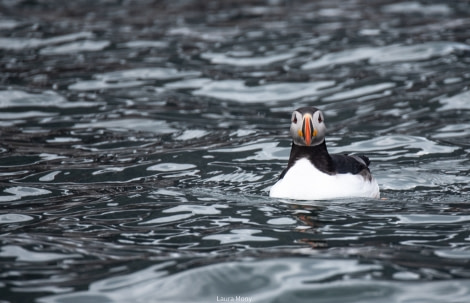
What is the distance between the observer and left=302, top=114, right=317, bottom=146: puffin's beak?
8.22 metres

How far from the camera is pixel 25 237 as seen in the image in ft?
24.4

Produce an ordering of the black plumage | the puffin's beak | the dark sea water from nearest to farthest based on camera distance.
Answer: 1. the dark sea water
2. the puffin's beak
3. the black plumage

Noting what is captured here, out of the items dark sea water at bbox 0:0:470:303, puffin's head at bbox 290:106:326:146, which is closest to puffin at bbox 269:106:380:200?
puffin's head at bbox 290:106:326:146

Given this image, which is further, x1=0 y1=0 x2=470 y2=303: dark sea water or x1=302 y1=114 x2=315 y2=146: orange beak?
x1=302 y1=114 x2=315 y2=146: orange beak

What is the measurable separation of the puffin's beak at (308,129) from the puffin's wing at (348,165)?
0.47 metres

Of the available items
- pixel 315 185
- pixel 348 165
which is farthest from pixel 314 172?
pixel 348 165

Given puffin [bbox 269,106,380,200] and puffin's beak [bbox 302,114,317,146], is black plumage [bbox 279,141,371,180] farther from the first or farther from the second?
puffin's beak [bbox 302,114,317,146]

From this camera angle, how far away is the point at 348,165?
8570 mm

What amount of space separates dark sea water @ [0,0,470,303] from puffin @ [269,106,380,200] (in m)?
0.12

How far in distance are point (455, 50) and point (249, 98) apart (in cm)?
459

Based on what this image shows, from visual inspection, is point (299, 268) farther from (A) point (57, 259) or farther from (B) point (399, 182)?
(B) point (399, 182)

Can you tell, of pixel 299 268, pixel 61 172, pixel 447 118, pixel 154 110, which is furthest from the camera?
pixel 154 110

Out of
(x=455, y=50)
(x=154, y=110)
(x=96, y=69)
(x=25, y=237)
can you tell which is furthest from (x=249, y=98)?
(x=25, y=237)

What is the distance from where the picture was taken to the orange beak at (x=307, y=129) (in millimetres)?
8219
